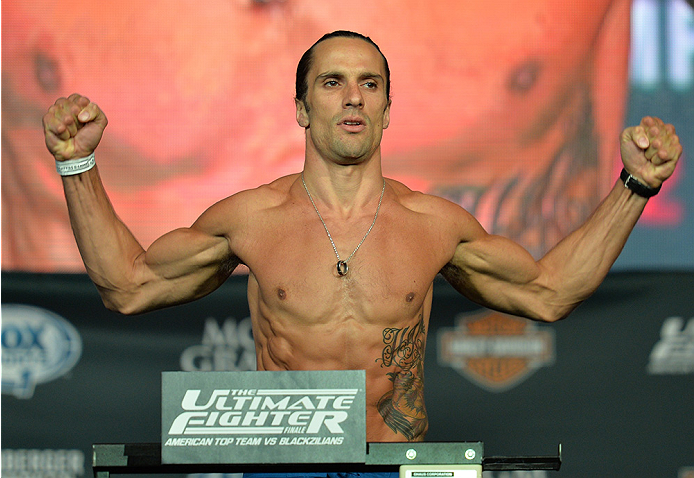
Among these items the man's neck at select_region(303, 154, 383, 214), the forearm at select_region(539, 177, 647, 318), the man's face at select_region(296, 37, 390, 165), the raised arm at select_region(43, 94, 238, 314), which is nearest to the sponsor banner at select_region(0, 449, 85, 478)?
the raised arm at select_region(43, 94, 238, 314)

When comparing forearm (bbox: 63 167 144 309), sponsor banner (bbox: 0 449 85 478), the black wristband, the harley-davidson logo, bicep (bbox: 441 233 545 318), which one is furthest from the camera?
the harley-davidson logo

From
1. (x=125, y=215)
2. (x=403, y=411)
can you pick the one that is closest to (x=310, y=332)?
(x=403, y=411)

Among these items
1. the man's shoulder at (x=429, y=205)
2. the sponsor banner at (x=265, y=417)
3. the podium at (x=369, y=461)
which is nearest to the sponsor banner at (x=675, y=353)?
the man's shoulder at (x=429, y=205)

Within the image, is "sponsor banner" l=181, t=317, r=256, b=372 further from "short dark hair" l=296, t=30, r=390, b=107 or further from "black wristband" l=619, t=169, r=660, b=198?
"black wristband" l=619, t=169, r=660, b=198

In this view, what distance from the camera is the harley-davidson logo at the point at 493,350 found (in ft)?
12.9

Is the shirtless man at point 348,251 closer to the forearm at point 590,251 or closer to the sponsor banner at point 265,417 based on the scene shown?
the forearm at point 590,251

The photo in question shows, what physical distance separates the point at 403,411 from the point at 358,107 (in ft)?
2.92

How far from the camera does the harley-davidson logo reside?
3.92 metres

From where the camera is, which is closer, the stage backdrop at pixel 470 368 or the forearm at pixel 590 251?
the forearm at pixel 590 251

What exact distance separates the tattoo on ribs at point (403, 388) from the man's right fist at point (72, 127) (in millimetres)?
993

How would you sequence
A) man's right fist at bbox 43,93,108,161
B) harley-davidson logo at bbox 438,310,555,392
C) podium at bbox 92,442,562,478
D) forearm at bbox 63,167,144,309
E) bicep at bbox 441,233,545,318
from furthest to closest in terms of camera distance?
harley-davidson logo at bbox 438,310,555,392 → bicep at bbox 441,233,545,318 → forearm at bbox 63,167,144,309 → man's right fist at bbox 43,93,108,161 → podium at bbox 92,442,562,478

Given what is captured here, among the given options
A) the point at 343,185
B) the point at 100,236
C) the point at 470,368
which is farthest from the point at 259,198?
the point at 470,368

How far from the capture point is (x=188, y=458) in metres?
1.88

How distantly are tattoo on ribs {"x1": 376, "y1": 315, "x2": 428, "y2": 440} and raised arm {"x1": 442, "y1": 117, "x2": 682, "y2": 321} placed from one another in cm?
27
